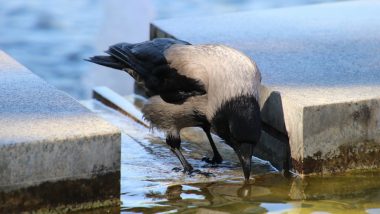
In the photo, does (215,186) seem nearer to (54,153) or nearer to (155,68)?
(155,68)

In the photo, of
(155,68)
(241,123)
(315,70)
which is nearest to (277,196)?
(241,123)

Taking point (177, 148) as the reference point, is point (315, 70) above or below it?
above

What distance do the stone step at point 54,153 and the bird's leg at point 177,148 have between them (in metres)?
0.66

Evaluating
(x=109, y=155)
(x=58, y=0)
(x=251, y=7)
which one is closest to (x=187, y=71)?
(x=109, y=155)

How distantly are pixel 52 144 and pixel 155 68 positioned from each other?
114 cm

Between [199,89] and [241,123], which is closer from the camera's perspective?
[241,123]

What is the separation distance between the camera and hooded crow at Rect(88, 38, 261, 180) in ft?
16.9

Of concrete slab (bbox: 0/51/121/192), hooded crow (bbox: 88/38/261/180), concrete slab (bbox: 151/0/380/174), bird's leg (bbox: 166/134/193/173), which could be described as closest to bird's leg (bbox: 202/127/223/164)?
hooded crow (bbox: 88/38/261/180)

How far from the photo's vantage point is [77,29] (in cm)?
1296

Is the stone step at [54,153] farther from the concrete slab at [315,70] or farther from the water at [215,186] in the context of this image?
the concrete slab at [315,70]

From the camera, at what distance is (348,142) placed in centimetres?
543

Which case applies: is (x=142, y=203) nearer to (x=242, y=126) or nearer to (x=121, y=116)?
(x=242, y=126)

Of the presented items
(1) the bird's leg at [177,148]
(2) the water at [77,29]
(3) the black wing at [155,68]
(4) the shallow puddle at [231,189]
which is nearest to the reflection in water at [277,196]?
(4) the shallow puddle at [231,189]

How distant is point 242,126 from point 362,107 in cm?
77
